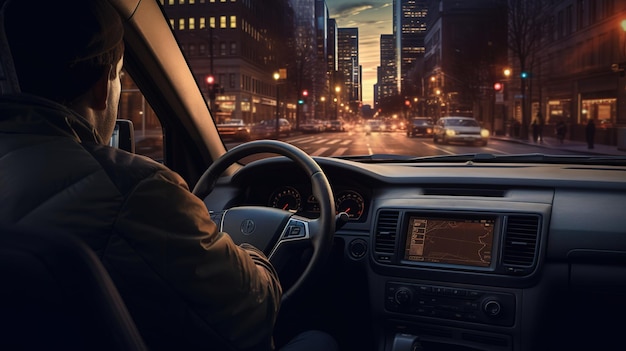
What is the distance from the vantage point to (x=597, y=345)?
2.99 m

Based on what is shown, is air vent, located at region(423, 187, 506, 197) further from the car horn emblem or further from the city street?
the city street

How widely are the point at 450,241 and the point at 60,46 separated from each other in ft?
7.46

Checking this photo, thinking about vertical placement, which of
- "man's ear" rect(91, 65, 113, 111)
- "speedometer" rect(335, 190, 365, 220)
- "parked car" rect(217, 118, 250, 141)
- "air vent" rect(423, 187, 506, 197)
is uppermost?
"man's ear" rect(91, 65, 113, 111)

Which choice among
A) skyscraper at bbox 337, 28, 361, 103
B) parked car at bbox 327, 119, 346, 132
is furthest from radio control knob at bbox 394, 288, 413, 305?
parked car at bbox 327, 119, 346, 132

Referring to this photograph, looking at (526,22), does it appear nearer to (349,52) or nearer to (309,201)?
(349,52)

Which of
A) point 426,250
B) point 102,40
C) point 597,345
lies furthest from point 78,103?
point 597,345

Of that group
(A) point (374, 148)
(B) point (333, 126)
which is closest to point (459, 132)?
(A) point (374, 148)

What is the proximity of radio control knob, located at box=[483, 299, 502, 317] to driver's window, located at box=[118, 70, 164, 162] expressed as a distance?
2.00 m

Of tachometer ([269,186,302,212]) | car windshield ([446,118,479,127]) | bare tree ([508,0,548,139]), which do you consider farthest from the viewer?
bare tree ([508,0,548,139])

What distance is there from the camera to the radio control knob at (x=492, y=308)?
116 inches

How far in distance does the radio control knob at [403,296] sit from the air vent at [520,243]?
0.51m

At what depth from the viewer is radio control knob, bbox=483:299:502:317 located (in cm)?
295

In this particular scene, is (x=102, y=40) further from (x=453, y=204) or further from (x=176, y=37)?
(x=453, y=204)

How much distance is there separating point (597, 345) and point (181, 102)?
2560mm
